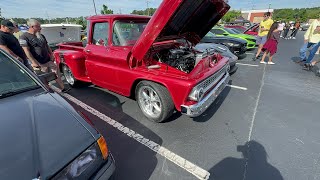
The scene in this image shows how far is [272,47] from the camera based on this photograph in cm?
683

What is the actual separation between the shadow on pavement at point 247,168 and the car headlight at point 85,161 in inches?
53.1

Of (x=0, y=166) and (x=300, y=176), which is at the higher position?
(x=0, y=166)

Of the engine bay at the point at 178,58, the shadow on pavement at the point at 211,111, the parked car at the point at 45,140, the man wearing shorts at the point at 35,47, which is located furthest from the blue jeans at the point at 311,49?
the man wearing shorts at the point at 35,47

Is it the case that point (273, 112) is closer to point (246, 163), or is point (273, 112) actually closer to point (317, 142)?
point (317, 142)

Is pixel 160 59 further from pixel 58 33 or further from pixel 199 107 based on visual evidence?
pixel 58 33

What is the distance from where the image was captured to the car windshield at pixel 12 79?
6.40 feet

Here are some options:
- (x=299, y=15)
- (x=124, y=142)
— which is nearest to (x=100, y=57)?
(x=124, y=142)

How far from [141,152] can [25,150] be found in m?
1.50

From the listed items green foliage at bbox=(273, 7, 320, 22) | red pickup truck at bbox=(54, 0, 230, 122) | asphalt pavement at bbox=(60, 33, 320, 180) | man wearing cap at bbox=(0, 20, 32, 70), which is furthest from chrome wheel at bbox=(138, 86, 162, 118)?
green foliage at bbox=(273, 7, 320, 22)

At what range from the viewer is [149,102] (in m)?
3.27

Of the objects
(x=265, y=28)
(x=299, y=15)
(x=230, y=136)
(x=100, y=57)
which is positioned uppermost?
(x=299, y=15)

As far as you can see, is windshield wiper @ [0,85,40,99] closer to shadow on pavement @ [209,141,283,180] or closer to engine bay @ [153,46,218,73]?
engine bay @ [153,46,218,73]

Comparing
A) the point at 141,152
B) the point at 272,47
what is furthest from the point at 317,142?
the point at 272,47

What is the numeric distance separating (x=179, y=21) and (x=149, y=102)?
1680 mm
